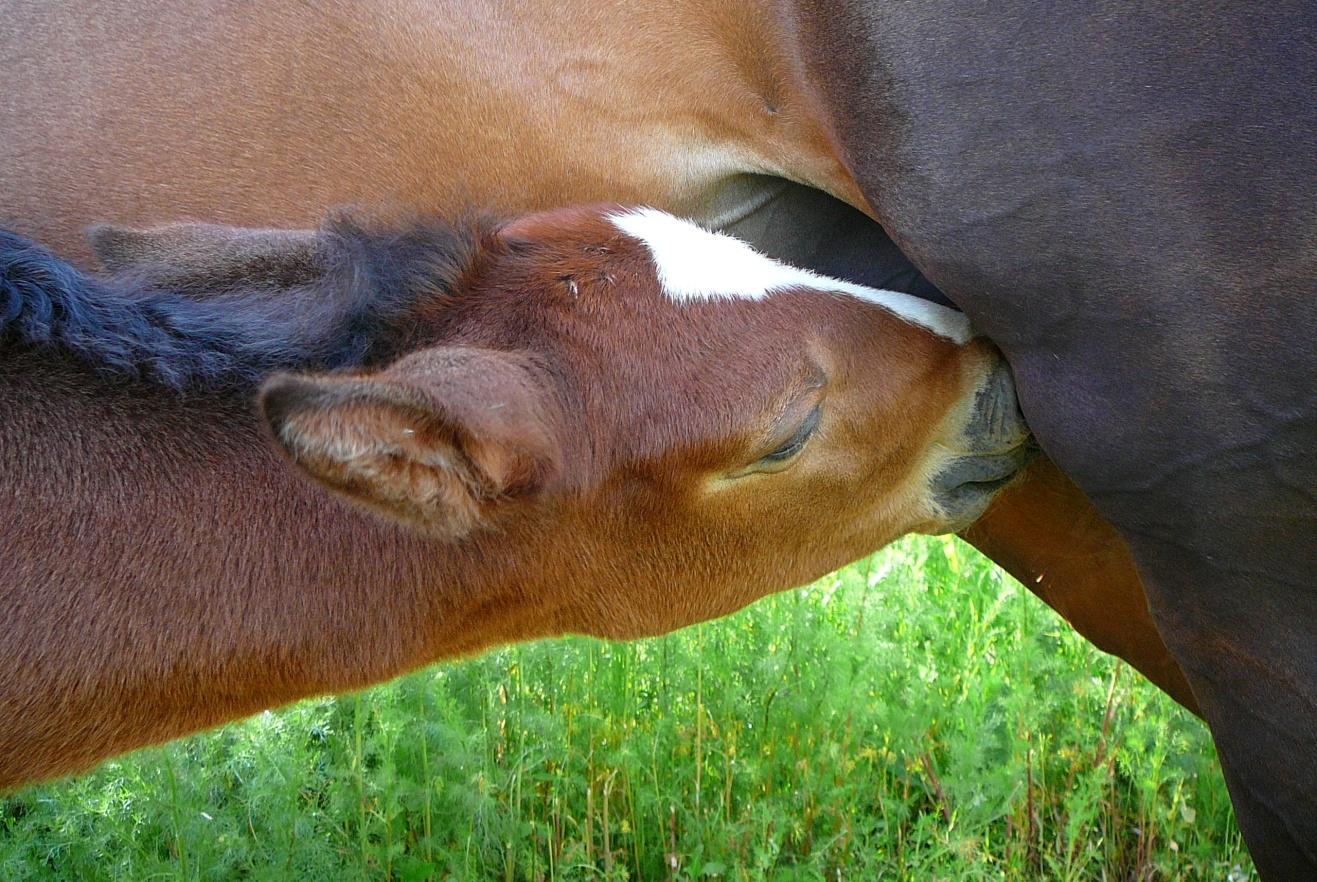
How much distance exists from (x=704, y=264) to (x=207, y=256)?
0.98 m

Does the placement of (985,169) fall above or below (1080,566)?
above

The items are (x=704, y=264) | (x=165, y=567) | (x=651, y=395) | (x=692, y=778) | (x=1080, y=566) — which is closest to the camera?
(x=165, y=567)

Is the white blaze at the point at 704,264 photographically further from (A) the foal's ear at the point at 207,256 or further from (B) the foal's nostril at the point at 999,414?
(A) the foal's ear at the point at 207,256

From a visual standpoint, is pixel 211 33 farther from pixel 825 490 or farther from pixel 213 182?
pixel 825 490

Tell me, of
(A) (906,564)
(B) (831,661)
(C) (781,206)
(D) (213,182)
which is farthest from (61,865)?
(A) (906,564)

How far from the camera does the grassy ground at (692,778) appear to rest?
328 centimetres

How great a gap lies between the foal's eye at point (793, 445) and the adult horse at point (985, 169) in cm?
42

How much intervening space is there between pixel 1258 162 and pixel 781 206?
112 cm

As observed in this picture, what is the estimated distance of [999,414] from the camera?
8.73 feet

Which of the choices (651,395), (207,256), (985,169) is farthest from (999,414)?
(207,256)

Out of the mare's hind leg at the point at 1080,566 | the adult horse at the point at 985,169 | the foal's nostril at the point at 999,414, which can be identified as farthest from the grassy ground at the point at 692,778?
the foal's nostril at the point at 999,414

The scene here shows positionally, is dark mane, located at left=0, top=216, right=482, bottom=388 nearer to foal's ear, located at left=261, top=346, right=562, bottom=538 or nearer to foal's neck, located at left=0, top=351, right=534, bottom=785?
foal's neck, located at left=0, top=351, right=534, bottom=785

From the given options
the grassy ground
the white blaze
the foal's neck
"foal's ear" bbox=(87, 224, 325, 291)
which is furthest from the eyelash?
the grassy ground

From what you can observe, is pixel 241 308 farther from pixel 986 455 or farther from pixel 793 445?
pixel 986 455
